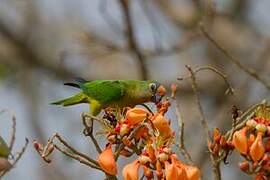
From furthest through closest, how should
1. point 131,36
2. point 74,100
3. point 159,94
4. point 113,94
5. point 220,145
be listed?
point 131,36 → point 74,100 → point 113,94 → point 159,94 → point 220,145

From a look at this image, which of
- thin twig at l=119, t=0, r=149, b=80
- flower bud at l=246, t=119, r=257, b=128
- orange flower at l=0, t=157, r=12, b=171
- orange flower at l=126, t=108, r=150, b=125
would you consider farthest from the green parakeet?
thin twig at l=119, t=0, r=149, b=80

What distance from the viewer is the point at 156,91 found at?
2.42 meters

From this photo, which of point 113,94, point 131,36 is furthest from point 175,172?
point 131,36

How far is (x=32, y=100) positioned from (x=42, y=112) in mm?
184

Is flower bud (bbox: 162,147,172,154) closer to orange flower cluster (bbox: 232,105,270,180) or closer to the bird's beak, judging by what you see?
orange flower cluster (bbox: 232,105,270,180)

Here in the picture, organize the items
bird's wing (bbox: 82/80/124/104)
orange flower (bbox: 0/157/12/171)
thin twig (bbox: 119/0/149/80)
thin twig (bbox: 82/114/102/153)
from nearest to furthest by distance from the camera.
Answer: thin twig (bbox: 82/114/102/153) → orange flower (bbox: 0/157/12/171) → bird's wing (bbox: 82/80/124/104) → thin twig (bbox: 119/0/149/80)

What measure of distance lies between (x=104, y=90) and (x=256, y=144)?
71 cm

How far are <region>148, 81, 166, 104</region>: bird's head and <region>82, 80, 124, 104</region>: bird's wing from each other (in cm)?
13

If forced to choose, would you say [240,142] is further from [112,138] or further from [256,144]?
[112,138]

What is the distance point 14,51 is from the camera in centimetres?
659

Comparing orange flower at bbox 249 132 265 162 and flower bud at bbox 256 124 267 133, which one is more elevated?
flower bud at bbox 256 124 267 133

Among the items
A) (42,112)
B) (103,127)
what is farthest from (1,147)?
(42,112)

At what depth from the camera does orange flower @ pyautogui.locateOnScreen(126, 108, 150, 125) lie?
2.05m

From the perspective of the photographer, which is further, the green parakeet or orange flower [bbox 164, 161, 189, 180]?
the green parakeet
